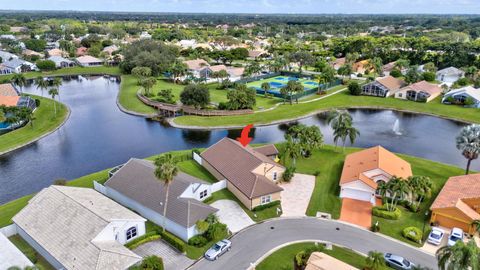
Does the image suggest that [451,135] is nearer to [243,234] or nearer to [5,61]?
[243,234]

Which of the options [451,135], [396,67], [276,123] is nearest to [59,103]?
[276,123]

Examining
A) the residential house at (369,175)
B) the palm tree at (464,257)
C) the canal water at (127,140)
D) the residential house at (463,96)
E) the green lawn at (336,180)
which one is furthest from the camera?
the residential house at (463,96)

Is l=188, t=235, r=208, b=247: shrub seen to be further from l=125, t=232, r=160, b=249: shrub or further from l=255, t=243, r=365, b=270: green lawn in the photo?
l=255, t=243, r=365, b=270: green lawn

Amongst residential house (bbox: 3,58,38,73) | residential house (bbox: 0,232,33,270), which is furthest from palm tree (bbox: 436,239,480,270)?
residential house (bbox: 3,58,38,73)

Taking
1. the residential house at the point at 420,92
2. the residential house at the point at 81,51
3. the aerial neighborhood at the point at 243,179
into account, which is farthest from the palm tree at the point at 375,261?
the residential house at the point at 81,51

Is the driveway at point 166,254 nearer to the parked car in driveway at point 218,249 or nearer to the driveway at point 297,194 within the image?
the parked car in driveway at point 218,249

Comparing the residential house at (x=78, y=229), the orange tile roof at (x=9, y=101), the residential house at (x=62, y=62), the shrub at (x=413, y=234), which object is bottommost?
the shrub at (x=413, y=234)

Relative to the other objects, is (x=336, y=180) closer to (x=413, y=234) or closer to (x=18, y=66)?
(x=413, y=234)

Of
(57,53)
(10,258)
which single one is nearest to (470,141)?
(10,258)
